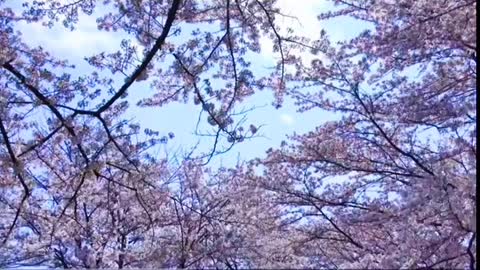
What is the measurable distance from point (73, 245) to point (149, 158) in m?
1.90

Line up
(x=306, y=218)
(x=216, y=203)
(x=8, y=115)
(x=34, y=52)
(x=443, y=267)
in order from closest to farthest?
(x=443, y=267)
(x=8, y=115)
(x=34, y=52)
(x=306, y=218)
(x=216, y=203)

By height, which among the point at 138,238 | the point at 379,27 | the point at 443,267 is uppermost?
the point at 379,27

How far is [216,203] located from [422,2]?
2.34m

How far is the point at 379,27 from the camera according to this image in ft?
10.8

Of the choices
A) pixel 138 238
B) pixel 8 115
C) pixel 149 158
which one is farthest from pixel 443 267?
pixel 138 238

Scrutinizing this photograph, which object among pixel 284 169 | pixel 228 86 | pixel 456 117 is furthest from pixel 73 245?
pixel 456 117

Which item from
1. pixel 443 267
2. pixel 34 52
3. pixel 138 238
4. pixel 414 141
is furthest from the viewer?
pixel 138 238

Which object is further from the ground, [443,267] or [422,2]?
[422,2]

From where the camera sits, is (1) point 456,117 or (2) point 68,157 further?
(2) point 68,157

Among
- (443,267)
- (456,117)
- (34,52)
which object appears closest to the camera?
(443,267)

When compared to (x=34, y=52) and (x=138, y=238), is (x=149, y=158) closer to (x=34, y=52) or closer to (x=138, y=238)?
(x=34, y=52)

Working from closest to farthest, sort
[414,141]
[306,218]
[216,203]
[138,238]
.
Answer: [414,141], [306,218], [216,203], [138,238]

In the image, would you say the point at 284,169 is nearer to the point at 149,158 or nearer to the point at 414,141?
the point at 414,141

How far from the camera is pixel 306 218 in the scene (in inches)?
157
